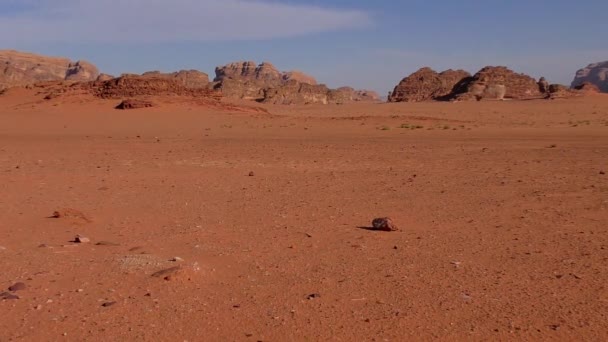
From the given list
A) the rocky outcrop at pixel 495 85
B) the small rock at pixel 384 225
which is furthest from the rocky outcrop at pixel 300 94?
the small rock at pixel 384 225

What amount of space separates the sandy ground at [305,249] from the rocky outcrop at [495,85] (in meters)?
47.7

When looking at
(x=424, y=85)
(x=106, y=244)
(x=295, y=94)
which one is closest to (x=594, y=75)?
(x=424, y=85)

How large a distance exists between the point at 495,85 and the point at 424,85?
12.9 metres

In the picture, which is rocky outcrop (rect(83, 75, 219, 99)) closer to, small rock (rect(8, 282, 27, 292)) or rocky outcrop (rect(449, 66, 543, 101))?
small rock (rect(8, 282, 27, 292))

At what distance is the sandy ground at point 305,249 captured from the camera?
4.08m

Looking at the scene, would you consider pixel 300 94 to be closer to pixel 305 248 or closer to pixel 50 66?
pixel 305 248

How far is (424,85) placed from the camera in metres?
72.2

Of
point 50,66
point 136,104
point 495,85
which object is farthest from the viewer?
point 50,66

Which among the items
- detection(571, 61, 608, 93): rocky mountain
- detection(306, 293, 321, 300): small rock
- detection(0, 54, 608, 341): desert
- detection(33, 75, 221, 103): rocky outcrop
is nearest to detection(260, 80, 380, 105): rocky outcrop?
detection(33, 75, 221, 103): rocky outcrop

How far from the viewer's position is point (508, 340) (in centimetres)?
378

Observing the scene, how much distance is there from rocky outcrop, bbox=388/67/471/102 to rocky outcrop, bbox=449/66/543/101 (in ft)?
21.7

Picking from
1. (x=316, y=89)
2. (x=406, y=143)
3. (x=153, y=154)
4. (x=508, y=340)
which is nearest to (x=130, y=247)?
(x=508, y=340)

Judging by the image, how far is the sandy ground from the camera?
13.4 ft

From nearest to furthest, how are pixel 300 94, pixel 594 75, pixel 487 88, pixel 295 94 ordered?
pixel 487 88 → pixel 295 94 → pixel 300 94 → pixel 594 75
